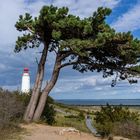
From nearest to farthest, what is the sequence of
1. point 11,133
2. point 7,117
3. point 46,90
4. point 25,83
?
point 11,133 < point 7,117 < point 46,90 < point 25,83

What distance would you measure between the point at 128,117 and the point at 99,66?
12.4ft

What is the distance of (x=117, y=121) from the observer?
25.4 m

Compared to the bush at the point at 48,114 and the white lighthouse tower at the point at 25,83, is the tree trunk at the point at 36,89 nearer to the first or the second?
the bush at the point at 48,114

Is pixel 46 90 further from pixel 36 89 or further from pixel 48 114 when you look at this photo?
pixel 48 114

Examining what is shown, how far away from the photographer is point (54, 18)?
2517 cm

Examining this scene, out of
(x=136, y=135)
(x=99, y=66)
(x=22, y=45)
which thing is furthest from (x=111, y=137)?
(x=22, y=45)

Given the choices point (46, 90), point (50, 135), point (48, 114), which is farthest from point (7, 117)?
point (48, 114)

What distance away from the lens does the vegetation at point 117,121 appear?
2272 centimetres

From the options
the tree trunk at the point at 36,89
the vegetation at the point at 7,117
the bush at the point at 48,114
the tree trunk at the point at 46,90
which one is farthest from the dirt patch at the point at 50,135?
the bush at the point at 48,114

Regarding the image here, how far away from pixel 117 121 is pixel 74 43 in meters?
5.52

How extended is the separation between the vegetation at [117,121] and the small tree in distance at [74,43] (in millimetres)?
2347

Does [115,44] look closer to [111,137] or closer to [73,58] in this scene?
[73,58]

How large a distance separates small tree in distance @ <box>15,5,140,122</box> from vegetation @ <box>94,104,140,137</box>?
235 cm

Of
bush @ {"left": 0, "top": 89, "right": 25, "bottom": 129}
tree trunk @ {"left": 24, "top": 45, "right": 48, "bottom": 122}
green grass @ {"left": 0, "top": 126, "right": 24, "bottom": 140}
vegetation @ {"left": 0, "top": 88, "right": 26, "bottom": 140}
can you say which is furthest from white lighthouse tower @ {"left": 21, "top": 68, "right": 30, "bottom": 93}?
green grass @ {"left": 0, "top": 126, "right": 24, "bottom": 140}
